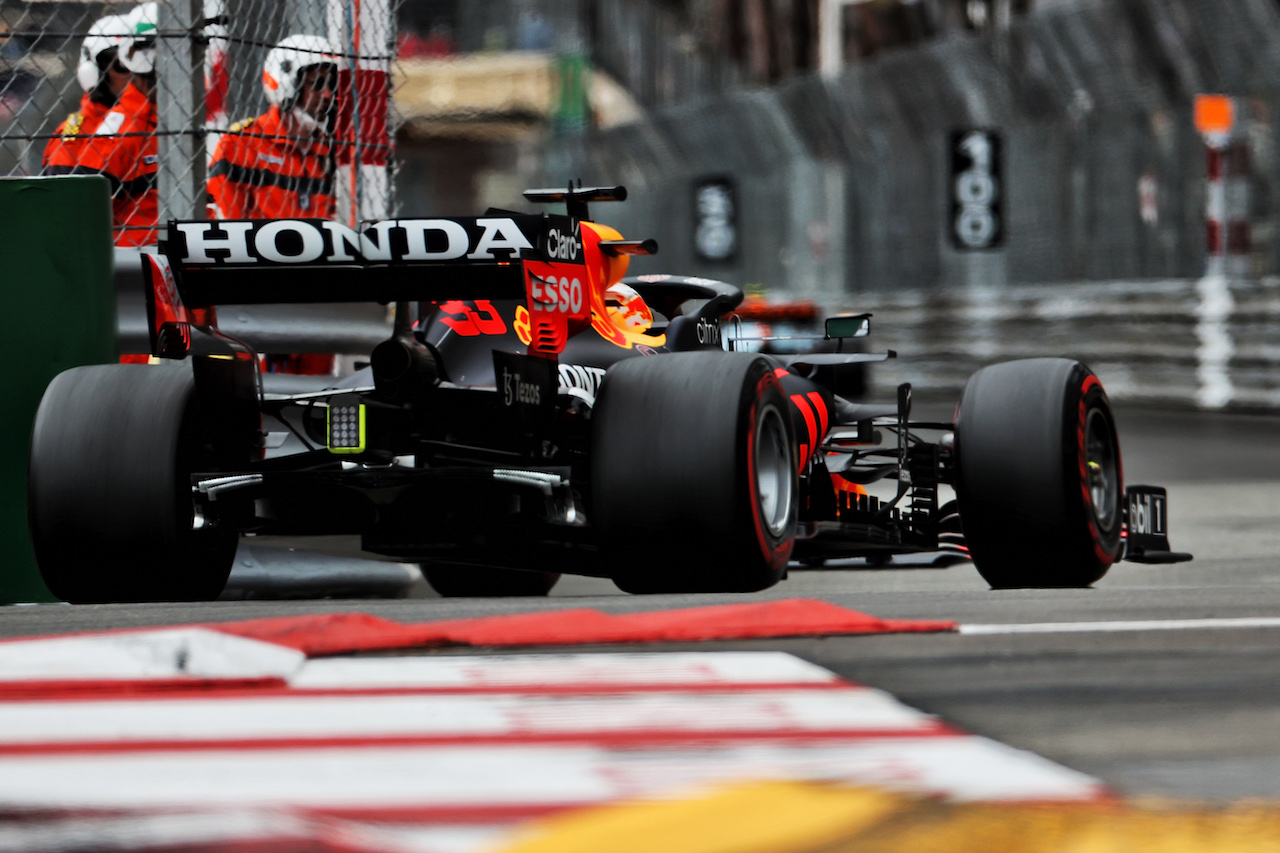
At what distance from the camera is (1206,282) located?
1630cm

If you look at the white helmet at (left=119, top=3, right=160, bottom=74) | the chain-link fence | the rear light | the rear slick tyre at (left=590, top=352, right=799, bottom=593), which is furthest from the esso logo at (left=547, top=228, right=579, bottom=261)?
the white helmet at (left=119, top=3, right=160, bottom=74)

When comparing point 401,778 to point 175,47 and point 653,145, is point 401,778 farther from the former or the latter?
point 653,145

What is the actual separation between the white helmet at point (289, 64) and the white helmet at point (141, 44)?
42cm

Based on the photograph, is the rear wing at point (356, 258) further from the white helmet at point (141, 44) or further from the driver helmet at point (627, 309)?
the white helmet at point (141, 44)

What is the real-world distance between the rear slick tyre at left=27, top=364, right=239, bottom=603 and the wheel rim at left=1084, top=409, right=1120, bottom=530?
2582mm

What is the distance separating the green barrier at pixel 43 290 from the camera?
5.59m

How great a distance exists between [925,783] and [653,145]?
83.2ft

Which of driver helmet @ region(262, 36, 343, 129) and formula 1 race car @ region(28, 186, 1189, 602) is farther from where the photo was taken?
driver helmet @ region(262, 36, 343, 129)

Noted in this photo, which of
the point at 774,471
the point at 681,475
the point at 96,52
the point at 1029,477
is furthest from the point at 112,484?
the point at 96,52

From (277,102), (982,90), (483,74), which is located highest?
(483,74)

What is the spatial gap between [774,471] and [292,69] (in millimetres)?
3050

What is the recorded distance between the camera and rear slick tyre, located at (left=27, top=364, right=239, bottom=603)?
5.08 m

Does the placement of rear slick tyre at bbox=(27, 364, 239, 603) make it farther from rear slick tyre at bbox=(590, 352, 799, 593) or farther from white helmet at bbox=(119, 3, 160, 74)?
white helmet at bbox=(119, 3, 160, 74)

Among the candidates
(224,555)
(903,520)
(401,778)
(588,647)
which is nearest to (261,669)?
(588,647)
